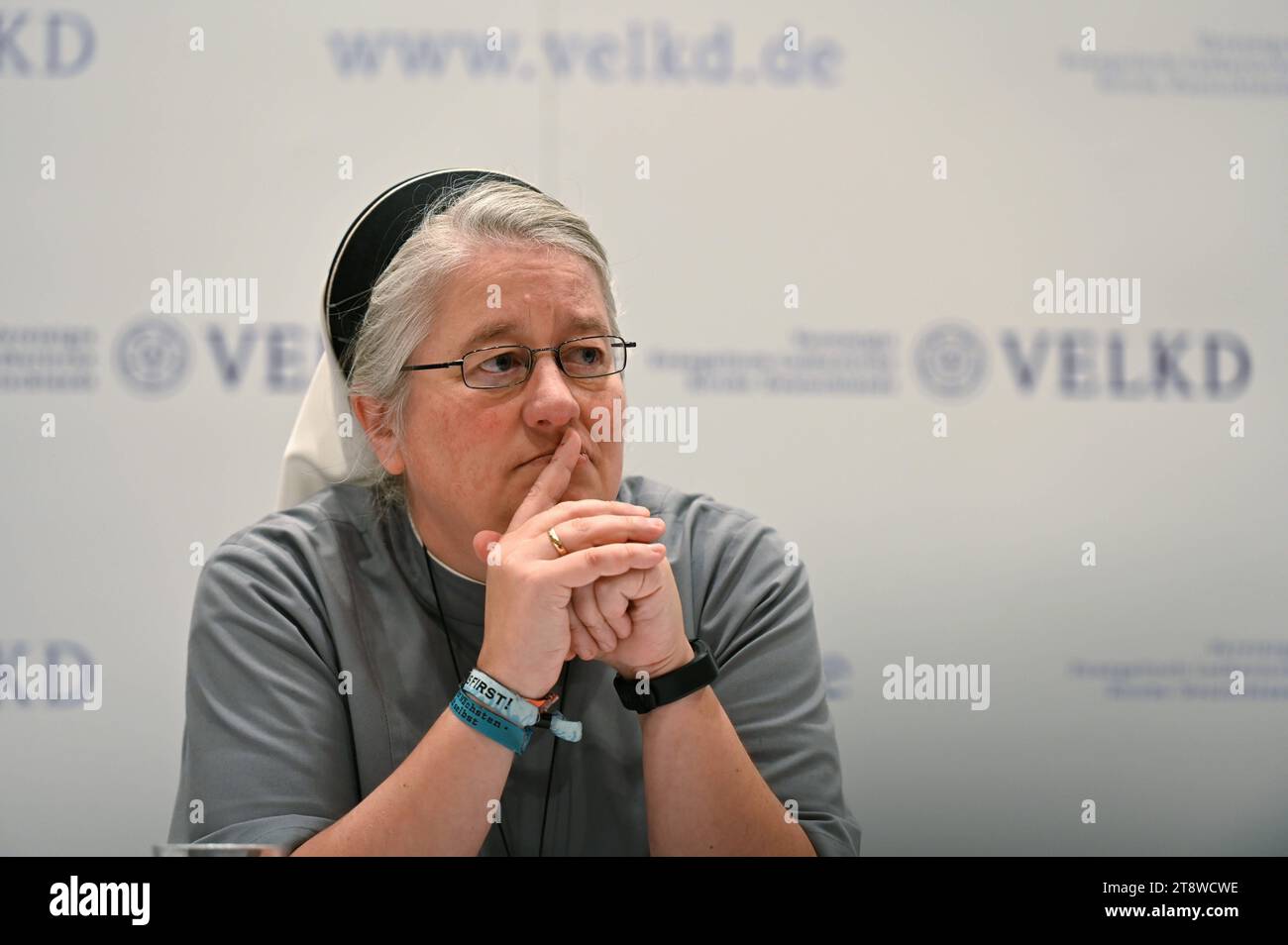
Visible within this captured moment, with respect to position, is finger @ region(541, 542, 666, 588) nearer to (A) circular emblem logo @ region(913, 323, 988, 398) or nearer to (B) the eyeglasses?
(B) the eyeglasses

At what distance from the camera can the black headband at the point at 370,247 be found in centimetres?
172

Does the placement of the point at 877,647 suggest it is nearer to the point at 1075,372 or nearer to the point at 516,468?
the point at 1075,372

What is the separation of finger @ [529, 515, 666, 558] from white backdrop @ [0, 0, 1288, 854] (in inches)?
27.3

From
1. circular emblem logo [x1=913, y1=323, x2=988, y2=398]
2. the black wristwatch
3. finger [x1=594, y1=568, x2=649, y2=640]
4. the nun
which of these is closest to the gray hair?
the nun

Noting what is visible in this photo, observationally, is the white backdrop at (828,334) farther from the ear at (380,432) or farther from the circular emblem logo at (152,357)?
the ear at (380,432)

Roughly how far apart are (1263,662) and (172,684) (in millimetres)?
2067

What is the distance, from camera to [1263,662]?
2178 mm

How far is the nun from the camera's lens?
1.46 metres

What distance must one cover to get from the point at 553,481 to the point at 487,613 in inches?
8.5

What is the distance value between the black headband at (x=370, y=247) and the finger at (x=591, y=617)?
1.90 ft

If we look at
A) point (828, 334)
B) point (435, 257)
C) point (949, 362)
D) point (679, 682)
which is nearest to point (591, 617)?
point (679, 682)

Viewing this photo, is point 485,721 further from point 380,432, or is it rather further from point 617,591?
point 380,432
